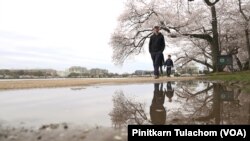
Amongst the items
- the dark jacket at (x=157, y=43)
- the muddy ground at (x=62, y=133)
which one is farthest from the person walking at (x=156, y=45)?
the muddy ground at (x=62, y=133)

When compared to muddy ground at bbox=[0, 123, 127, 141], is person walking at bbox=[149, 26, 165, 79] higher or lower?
higher

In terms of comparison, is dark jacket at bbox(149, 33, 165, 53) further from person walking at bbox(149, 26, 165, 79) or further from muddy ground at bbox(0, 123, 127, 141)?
muddy ground at bbox(0, 123, 127, 141)

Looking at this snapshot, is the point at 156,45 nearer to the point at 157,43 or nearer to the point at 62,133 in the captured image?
the point at 157,43

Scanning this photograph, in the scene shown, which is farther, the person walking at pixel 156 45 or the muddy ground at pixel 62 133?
the person walking at pixel 156 45

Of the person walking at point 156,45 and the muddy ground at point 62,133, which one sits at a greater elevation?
the person walking at point 156,45

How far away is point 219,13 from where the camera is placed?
3384cm

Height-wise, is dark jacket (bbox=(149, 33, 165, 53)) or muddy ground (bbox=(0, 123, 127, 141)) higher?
dark jacket (bbox=(149, 33, 165, 53))

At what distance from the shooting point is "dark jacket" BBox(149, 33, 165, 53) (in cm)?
1509

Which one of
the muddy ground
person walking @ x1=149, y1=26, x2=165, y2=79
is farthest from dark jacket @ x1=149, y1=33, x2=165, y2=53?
the muddy ground

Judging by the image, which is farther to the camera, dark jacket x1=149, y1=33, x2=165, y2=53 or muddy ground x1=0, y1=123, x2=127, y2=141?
dark jacket x1=149, y1=33, x2=165, y2=53

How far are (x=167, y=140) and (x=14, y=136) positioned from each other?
211 centimetres

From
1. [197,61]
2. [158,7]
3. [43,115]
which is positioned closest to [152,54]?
[43,115]

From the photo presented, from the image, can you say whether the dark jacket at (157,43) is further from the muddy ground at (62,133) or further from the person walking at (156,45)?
the muddy ground at (62,133)

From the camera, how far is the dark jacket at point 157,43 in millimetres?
15094
